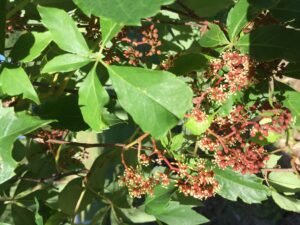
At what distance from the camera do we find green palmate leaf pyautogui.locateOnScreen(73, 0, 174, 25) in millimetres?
846

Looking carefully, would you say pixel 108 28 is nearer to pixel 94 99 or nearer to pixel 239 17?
pixel 94 99

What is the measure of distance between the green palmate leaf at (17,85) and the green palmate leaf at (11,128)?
0.04m

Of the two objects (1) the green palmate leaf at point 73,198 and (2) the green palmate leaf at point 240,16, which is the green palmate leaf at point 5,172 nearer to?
(1) the green palmate leaf at point 73,198

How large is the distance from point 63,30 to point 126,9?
31 centimetres

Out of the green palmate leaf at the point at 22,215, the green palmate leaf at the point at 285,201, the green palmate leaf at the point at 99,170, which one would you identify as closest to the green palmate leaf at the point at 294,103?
the green palmate leaf at the point at 285,201

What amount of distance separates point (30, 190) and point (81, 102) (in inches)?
33.9

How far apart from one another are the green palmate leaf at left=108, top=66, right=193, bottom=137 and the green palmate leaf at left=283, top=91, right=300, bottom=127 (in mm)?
384

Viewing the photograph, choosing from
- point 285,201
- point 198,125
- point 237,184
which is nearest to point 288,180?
point 285,201

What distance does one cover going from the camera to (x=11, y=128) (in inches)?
45.1

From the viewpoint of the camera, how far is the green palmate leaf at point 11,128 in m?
1.11

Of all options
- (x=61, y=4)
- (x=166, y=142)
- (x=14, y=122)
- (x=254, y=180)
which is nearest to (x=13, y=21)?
(x=61, y=4)

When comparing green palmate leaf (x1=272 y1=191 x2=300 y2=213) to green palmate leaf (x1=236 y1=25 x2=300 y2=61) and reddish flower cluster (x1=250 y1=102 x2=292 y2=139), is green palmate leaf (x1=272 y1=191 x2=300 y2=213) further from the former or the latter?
green palmate leaf (x1=236 y1=25 x2=300 y2=61)

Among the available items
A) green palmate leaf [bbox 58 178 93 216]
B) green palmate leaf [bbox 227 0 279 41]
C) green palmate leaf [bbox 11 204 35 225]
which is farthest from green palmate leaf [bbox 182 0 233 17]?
green palmate leaf [bbox 11 204 35 225]

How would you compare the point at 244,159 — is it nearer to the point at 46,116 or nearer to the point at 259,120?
the point at 259,120
